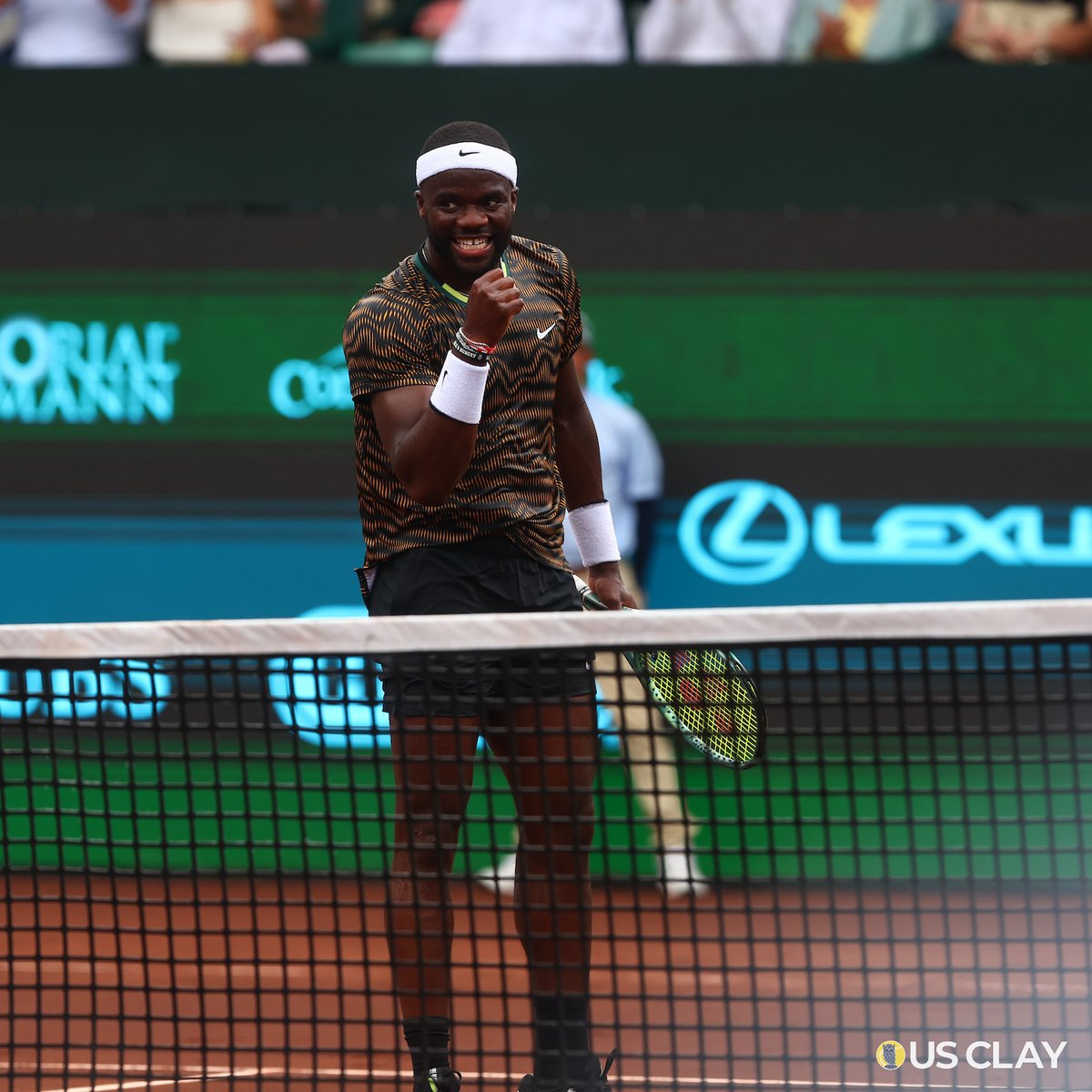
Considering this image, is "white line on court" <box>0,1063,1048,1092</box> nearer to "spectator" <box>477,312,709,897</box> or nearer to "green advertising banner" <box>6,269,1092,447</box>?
"spectator" <box>477,312,709,897</box>

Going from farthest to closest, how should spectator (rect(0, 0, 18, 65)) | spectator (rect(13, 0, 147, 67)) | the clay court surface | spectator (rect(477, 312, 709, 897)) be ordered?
1. spectator (rect(0, 0, 18, 65))
2. spectator (rect(13, 0, 147, 67))
3. spectator (rect(477, 312, 709, 897))
4. the clay court surface

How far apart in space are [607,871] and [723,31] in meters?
3.88

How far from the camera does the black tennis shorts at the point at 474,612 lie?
284cm

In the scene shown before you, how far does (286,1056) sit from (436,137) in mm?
1582

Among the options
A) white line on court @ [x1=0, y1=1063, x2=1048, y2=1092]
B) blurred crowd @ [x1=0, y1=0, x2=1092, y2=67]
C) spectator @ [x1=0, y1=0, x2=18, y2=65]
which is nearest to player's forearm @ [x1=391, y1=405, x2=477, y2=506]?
white line on court @ [x1=0, y1=1063, x2=1048, y2=1092]

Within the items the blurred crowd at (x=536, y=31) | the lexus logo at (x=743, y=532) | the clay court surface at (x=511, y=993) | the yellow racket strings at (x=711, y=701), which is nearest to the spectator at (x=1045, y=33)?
the blurred crowd at (x=536, y=31)

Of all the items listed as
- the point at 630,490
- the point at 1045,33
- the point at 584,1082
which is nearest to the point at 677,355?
the point at 630,490

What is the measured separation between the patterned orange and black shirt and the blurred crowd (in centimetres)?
304

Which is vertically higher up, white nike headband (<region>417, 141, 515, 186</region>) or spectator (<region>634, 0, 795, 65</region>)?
spectator (<region>634, 0, 795, 65</region>)

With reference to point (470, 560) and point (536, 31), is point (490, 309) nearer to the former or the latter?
point (470, 560)

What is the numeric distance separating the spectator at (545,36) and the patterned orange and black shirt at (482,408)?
3.01 metres

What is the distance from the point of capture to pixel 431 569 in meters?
3.17

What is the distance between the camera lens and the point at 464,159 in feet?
9.96

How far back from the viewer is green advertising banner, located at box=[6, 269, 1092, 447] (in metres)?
5.90
